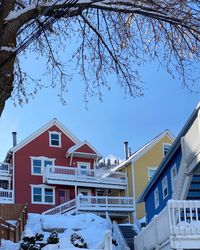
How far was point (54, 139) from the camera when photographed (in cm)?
4522

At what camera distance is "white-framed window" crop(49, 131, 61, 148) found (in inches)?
1772

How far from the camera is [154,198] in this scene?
2806cm

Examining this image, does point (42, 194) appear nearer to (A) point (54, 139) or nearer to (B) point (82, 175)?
(B) point (82, 175)

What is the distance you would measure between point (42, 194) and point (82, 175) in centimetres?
356

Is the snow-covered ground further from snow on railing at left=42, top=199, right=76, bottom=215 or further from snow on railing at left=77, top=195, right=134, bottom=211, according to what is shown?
snow on railing at left=42, top=199, right=76, bottom=215

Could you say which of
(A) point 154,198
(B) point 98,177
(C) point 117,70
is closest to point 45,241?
(A) point 154,198

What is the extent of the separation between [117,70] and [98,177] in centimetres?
3229

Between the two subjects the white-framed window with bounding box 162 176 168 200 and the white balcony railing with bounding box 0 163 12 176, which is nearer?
the white-framed window with bounding box 162 176 168 200

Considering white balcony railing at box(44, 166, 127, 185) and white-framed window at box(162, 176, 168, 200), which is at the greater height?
white balcony railing at box(44, 166, 127, 185)

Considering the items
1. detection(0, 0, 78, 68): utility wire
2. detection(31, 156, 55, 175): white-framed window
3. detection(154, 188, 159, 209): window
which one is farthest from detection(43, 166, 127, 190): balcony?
detection(0, 0, 78, 68): utility wire

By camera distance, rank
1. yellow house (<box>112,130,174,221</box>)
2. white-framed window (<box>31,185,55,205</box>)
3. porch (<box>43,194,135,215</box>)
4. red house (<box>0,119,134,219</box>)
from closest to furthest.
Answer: porch (<box>43,194,135,215</box>) → red house (<box>0,119,134,219</box>) → white-framed window (<box>31,185,55,205</box>) → yellow house (<box>112,130,174,221</box>)

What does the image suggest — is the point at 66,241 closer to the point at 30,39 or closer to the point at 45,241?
the point at 45,241

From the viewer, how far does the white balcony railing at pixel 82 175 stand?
42.9m

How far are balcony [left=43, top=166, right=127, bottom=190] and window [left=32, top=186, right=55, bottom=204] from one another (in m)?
0.85
